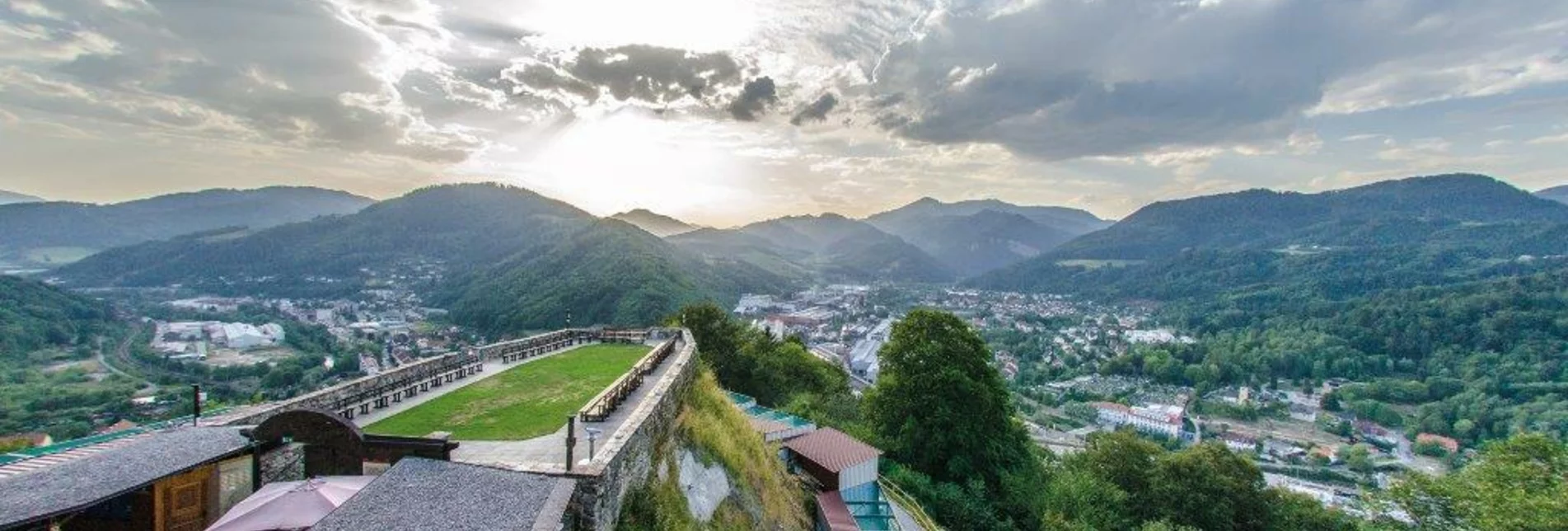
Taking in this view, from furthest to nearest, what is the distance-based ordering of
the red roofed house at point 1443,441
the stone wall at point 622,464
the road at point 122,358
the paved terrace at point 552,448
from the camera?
the red roofed house at point 1443,441
the road at point 122,358
the paved terrace at point 552,448
the stone wall at point 622,464

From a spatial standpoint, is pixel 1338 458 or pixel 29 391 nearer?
pixel 29 391

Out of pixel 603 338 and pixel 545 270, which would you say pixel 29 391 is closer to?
pixel 603 338

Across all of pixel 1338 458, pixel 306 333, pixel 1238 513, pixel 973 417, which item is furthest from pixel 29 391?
pixel 1338 458

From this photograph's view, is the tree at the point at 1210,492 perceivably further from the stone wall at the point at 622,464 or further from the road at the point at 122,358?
the road at the point at 122,358

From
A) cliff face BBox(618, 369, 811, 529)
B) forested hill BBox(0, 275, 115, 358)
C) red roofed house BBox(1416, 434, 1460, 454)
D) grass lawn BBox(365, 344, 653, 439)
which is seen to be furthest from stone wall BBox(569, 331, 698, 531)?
forested hill BBox(0, 275, 115, 358)

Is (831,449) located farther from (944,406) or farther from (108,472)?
(108,472)

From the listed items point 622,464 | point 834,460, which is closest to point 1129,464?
point 834,460

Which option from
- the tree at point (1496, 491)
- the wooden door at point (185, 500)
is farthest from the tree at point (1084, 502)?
the wooden door at point (185, 500)
